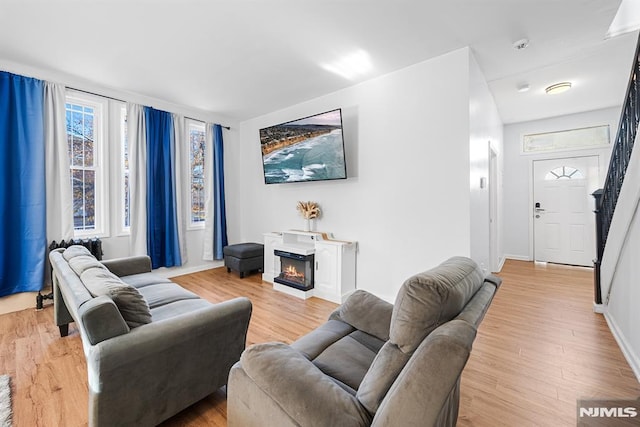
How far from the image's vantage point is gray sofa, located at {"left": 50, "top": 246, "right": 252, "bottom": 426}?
125 centimetres

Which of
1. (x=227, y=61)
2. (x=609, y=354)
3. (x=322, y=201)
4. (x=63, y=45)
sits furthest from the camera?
(x=322, y=201)

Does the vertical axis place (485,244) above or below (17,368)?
above

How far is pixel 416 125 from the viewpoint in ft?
10.2

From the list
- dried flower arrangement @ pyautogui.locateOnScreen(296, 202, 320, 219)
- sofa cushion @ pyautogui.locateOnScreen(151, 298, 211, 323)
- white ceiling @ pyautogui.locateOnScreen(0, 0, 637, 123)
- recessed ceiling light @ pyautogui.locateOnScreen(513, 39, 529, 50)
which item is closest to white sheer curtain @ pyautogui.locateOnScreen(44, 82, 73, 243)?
white ceiling @ pyautogui.locateOnScreen(0, 0, 637, 123)

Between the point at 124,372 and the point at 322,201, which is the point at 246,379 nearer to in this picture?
the point at 124,372

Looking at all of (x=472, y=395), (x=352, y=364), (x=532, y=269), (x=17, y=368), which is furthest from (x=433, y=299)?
(x=532, y=269)

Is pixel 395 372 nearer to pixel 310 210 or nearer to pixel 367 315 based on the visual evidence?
pixel 367 315

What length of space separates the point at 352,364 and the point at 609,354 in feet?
7.81

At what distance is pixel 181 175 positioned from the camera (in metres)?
4.59

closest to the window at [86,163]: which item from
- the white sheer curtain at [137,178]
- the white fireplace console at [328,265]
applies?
the white sheer curtain at [137,178]

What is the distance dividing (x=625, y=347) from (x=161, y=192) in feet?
18.1

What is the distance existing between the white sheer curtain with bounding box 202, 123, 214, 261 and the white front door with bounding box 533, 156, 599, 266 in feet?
20.5

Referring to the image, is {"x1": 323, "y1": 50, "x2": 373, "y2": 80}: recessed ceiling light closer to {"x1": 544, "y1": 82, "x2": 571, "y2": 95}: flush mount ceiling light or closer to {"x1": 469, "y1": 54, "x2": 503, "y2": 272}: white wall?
{"x1": 469, "y1": 54, "x2": 503, "y2": 272}: white wall

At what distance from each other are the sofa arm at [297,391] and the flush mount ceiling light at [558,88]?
4.81 metres
